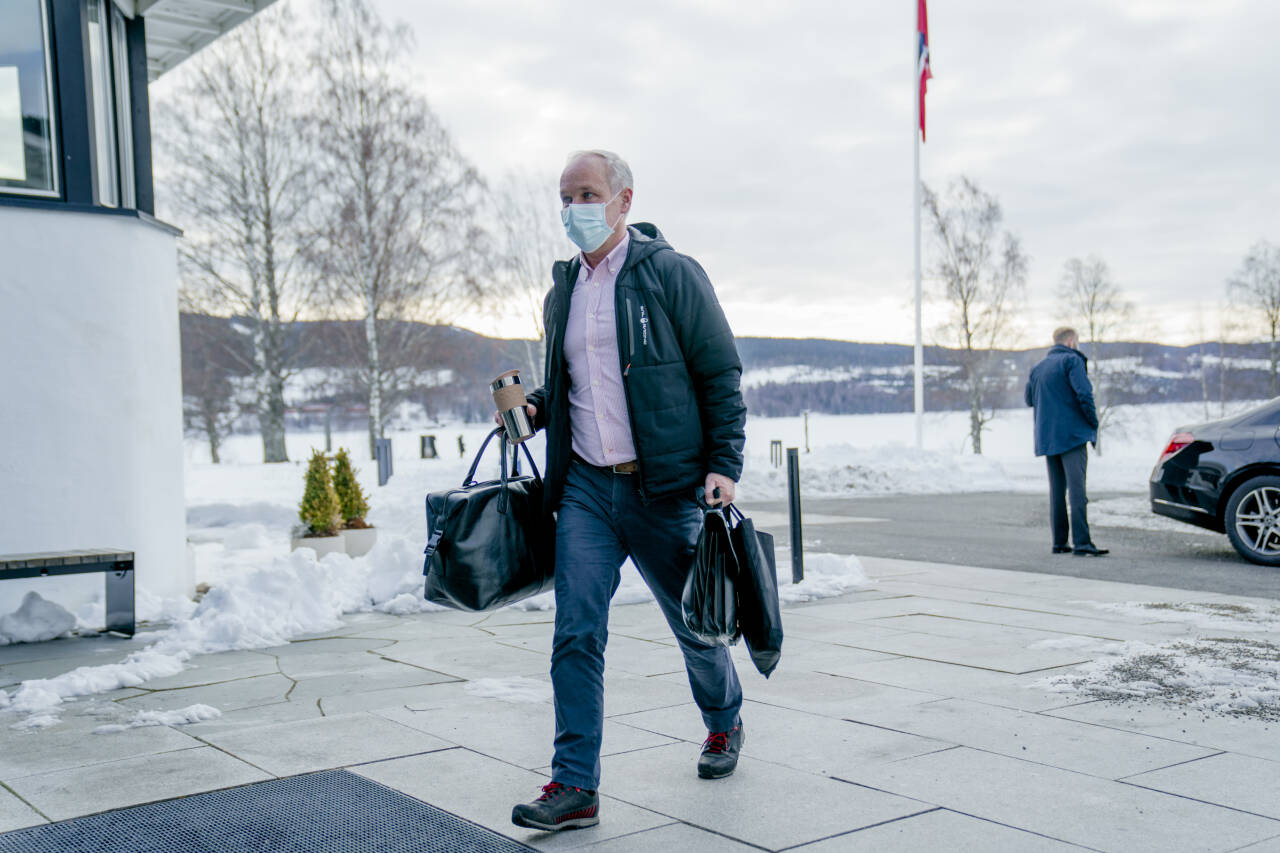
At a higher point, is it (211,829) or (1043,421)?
(1043,421)

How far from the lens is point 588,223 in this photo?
3.49 metres

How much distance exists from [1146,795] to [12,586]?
6.06 metres

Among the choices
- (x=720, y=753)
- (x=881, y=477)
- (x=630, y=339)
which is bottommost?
(x=881, y=477)

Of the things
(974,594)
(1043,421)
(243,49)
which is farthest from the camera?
(243,49)

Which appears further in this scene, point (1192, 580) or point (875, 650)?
point (1192, 580)

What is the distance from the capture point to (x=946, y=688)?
4930mm

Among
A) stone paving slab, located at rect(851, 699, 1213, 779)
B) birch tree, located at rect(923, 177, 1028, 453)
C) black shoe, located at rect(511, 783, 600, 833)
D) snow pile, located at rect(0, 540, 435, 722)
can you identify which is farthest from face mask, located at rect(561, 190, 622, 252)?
birch tree, located at rect(923, 177, 1028, 453)

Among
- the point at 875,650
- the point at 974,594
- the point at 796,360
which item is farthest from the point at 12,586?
the point at 796,360

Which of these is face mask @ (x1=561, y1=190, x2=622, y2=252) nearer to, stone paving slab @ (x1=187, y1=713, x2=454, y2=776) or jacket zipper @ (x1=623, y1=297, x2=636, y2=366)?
jacket zipper @ (x1=623, y1=297, x2=636, y2=366)

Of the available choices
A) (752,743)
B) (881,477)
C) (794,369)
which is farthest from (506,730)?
(794,369)

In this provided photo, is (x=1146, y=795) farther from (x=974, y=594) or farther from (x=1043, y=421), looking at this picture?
(x=1043, y=421)

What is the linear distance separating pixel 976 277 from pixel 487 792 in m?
40.8

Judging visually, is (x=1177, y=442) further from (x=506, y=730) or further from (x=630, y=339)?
(x=630, y=339)

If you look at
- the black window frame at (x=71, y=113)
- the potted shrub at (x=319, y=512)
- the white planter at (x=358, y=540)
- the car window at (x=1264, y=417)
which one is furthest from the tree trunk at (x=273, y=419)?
the car window at (x=1264, y=417)
